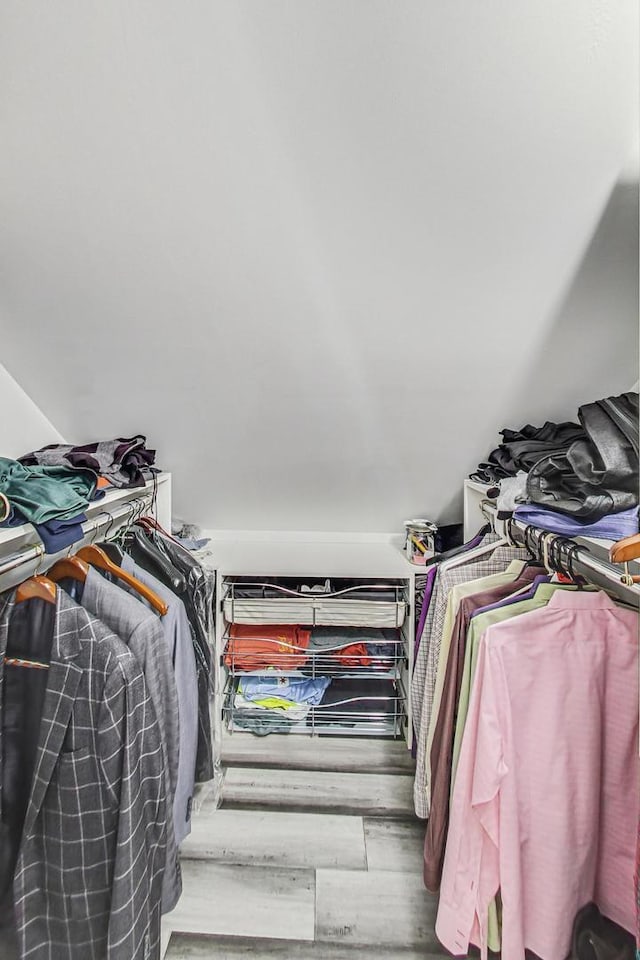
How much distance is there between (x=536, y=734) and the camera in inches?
38.2

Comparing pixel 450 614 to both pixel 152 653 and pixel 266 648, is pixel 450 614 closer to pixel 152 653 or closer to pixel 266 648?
pixel 152 653

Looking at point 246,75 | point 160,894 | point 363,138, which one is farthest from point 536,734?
point 246,75

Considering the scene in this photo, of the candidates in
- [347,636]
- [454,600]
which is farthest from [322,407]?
[347,636]

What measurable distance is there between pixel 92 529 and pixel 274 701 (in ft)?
4.11

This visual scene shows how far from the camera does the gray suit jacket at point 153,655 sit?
104cm

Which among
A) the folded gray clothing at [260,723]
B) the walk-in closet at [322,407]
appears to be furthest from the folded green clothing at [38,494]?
the folded gray clothing at [260,723]

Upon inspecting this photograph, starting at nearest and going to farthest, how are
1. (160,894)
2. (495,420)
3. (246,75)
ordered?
(246,75) → (160,894) → (495,420)

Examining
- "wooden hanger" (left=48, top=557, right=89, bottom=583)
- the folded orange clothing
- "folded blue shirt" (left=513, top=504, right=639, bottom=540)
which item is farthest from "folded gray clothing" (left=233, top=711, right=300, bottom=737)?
"folded blue shirt" (left=513, top=504, right=639, bottom=540)

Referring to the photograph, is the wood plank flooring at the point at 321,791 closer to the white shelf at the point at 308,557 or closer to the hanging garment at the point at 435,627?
the hanging garment at the point at 435,627

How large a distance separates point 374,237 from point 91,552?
106 centimetres

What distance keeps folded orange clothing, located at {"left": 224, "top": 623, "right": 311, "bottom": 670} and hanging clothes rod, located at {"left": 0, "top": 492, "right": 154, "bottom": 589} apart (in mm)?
720

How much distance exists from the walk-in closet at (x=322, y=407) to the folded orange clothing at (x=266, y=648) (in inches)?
13.7

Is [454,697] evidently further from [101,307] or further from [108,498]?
[101,307]

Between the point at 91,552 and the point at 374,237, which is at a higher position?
the point at 374,237
